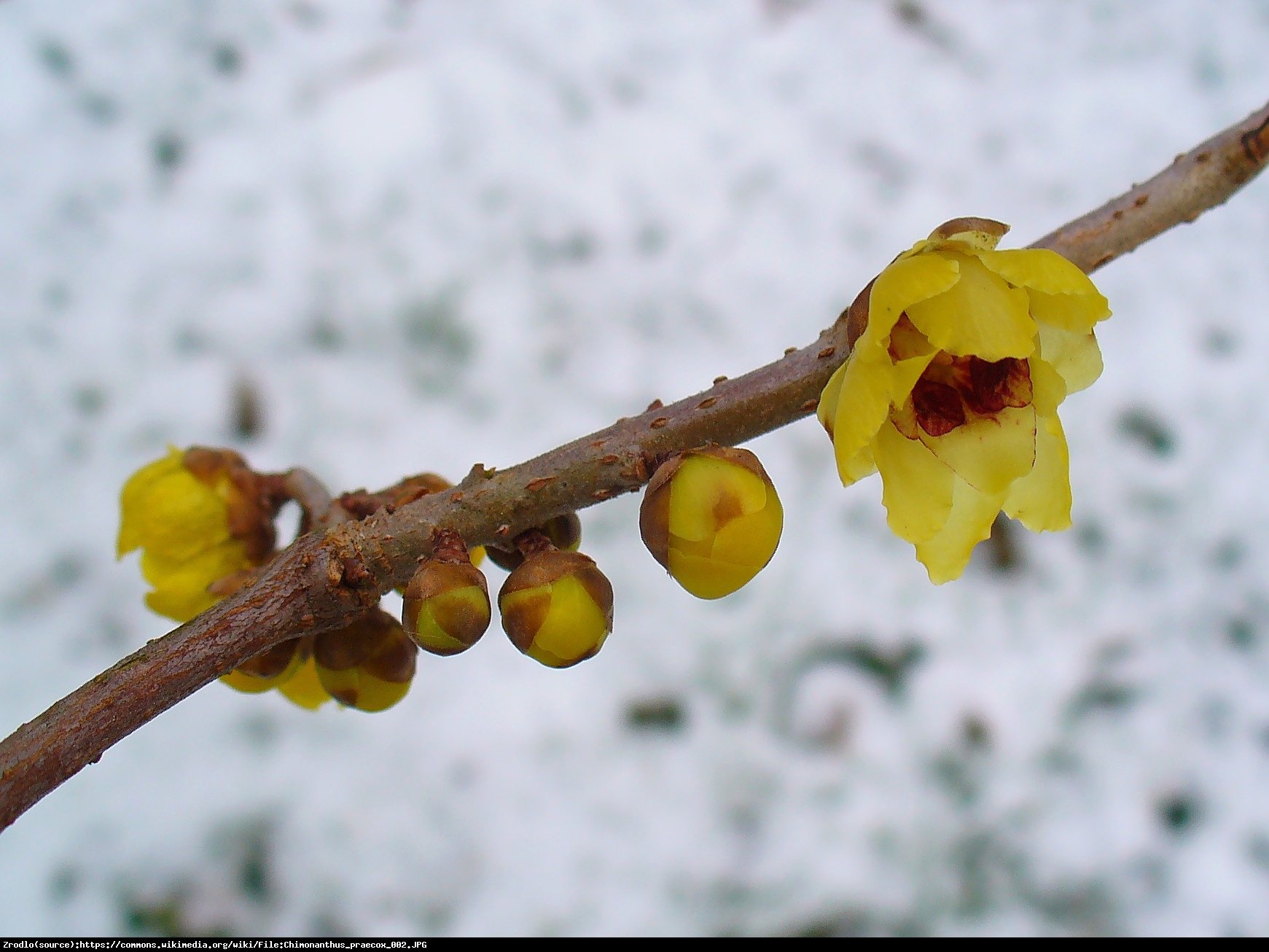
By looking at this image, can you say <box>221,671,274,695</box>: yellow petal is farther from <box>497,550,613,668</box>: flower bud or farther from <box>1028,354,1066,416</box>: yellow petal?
<box>1028,354,1066,416</box>: yellow petal

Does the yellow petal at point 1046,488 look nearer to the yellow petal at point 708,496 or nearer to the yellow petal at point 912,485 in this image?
the yellow petal at point 912,485

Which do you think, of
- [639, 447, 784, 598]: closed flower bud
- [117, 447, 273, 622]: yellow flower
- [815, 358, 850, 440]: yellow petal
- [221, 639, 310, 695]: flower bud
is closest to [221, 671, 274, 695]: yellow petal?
[221, 639, 310, 695]: flower bud

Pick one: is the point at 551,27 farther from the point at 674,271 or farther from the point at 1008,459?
the point at 1008,459

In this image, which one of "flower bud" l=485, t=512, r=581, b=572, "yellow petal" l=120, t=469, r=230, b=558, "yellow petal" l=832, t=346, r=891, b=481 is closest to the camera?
"yellow petal" l=832, t=346, r=891, b=481

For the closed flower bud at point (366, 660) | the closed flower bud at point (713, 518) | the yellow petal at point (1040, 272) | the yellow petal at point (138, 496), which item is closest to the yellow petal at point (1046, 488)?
the yellow petal at point (1040, 272)

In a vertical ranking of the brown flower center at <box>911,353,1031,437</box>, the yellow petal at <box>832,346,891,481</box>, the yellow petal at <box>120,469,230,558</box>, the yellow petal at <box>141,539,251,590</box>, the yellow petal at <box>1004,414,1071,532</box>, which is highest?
the yellow petal at <box>120,469,230,558</box>

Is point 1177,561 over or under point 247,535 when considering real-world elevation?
over
